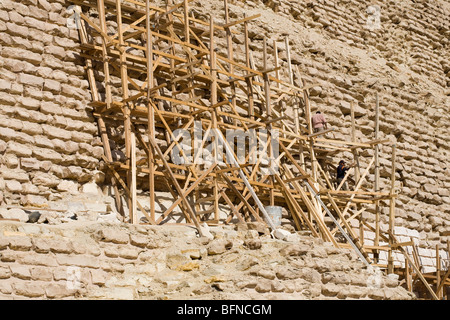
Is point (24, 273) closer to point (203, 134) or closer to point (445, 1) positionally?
point (203, 134)

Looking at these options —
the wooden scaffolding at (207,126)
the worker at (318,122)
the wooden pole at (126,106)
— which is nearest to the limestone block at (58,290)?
the wooden scaffolding at (207,126)

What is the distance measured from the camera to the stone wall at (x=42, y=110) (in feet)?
39.8

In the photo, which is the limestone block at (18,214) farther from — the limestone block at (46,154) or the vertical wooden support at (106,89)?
the vertical wooden support at (106,89)

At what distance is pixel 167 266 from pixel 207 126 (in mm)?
4540

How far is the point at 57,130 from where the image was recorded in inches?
503

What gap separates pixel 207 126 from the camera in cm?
1441

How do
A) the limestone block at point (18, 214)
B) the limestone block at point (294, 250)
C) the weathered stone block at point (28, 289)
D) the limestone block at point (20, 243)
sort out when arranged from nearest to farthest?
the weathered stone block at point (28, 289)
the limestone block at point (20, 243)
the limestone block at point (18, 214)
the limestone block at point (294, 250)

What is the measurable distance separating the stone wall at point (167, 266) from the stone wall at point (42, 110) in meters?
2.13

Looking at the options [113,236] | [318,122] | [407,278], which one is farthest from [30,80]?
[407,278]

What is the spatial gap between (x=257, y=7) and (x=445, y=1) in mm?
9331

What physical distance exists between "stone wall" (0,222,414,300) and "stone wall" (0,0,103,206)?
83.8 inches

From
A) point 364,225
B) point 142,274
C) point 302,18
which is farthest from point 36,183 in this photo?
point 302,18

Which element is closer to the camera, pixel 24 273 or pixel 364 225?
pixel 24 273
